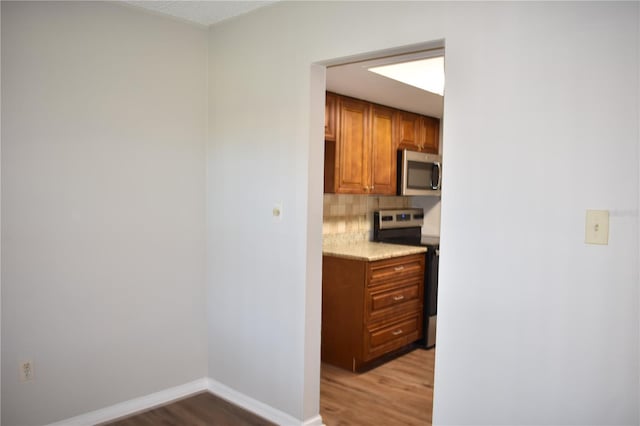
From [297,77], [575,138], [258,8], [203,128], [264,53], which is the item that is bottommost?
[575,138]

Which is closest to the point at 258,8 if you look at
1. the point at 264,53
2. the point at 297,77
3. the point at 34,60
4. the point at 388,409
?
the point at 264,53

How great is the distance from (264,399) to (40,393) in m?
1.26

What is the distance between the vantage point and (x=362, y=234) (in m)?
4.73

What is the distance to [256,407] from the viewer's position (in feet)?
10.1

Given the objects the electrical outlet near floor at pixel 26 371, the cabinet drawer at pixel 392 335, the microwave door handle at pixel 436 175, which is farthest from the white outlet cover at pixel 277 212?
the microwave door handle at pixel 436 175

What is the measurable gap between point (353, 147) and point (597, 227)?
2528mm

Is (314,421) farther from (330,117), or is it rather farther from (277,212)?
(330,117)

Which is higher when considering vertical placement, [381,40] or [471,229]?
[381,40]

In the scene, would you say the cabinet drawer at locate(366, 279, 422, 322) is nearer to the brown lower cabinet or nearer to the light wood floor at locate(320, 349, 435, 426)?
the brown lower cabinet

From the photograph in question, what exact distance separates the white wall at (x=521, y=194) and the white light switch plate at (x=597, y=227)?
0.02 metres

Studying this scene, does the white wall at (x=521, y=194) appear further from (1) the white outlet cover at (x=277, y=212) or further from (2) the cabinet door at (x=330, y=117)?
(2) the cabinet door at (x=330, y=117)

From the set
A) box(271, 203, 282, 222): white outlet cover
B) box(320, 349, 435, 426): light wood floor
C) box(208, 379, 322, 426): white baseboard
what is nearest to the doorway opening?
box(320, 349, 435, 426): light wood floor

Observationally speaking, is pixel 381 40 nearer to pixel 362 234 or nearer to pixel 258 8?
pixel 258 8

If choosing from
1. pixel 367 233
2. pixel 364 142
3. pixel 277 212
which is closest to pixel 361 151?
pixel 364 142
